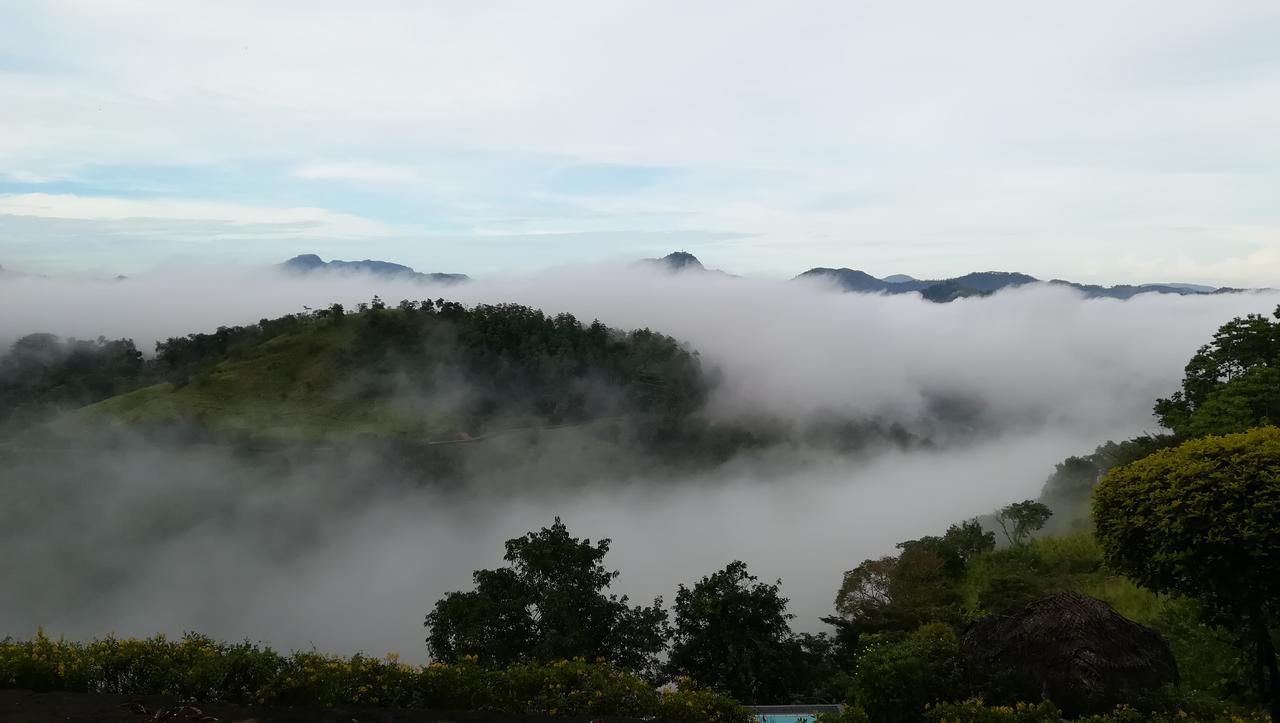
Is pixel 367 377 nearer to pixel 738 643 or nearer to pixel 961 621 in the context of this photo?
pixel 961 621

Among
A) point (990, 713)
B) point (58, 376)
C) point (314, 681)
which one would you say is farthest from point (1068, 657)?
point (58, 376)

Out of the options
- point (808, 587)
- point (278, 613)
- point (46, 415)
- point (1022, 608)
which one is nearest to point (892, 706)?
point (1022, 608)

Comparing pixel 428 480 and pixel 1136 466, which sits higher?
pixel 1136 466

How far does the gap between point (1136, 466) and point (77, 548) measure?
108315 mm

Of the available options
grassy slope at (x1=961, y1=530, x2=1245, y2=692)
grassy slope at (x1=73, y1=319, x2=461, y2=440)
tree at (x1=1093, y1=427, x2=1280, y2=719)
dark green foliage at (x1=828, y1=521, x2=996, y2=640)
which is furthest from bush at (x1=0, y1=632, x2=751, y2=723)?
grassy slope at (x1=73, y1=319, x2=461, y2=440)

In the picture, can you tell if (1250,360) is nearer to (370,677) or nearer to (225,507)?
(370,677)

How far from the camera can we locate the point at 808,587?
9231cm

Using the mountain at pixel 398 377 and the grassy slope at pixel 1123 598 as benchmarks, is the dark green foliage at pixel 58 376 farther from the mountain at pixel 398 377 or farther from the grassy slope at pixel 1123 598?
the grassy slope at pixel 1123 598

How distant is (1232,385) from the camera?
30.2 meters

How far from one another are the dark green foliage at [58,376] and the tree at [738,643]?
117 m

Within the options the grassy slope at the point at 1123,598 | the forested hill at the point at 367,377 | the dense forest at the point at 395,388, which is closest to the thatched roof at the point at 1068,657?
the grassy slope at the point at 1123,598

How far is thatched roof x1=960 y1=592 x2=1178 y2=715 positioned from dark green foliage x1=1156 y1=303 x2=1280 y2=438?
20.0 m

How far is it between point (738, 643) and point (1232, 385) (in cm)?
2323

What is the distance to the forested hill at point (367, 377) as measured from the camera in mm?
105500
